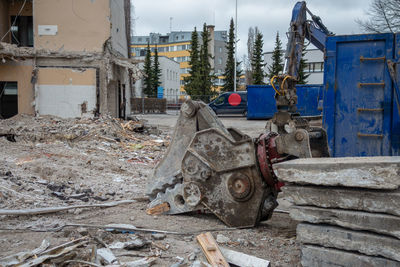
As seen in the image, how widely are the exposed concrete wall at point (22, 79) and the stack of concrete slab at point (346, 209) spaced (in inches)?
566

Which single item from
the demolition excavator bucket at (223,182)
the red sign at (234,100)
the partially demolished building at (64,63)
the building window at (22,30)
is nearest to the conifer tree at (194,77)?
the red sign at (234,100)

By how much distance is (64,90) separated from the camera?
50.3ft

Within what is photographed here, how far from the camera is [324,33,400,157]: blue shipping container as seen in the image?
6.63 m

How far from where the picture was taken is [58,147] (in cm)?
1033

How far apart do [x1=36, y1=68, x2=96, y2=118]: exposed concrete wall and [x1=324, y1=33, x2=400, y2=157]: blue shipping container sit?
1060 centimetres

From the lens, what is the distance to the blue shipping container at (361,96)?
6629mm

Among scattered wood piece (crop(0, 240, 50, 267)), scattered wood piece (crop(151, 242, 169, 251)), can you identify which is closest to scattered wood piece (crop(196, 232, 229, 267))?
scattered wood piece (crop(151, 242, 169, 251))

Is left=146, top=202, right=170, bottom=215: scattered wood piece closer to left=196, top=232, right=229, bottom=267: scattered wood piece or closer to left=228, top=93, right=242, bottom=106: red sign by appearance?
left=196, top=232, right=229, bottom=267: scattered wood piece

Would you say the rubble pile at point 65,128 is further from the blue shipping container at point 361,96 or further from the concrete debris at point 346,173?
the concrete debris at point 346,173

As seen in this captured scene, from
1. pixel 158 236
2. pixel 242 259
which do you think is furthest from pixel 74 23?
pixel 242 259

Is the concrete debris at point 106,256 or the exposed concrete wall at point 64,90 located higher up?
the exposed concrete wall at point 64,90

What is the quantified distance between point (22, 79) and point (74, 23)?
9.90ft

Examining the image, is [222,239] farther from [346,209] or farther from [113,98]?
[113,98]

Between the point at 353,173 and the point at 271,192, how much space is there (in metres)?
1.49
